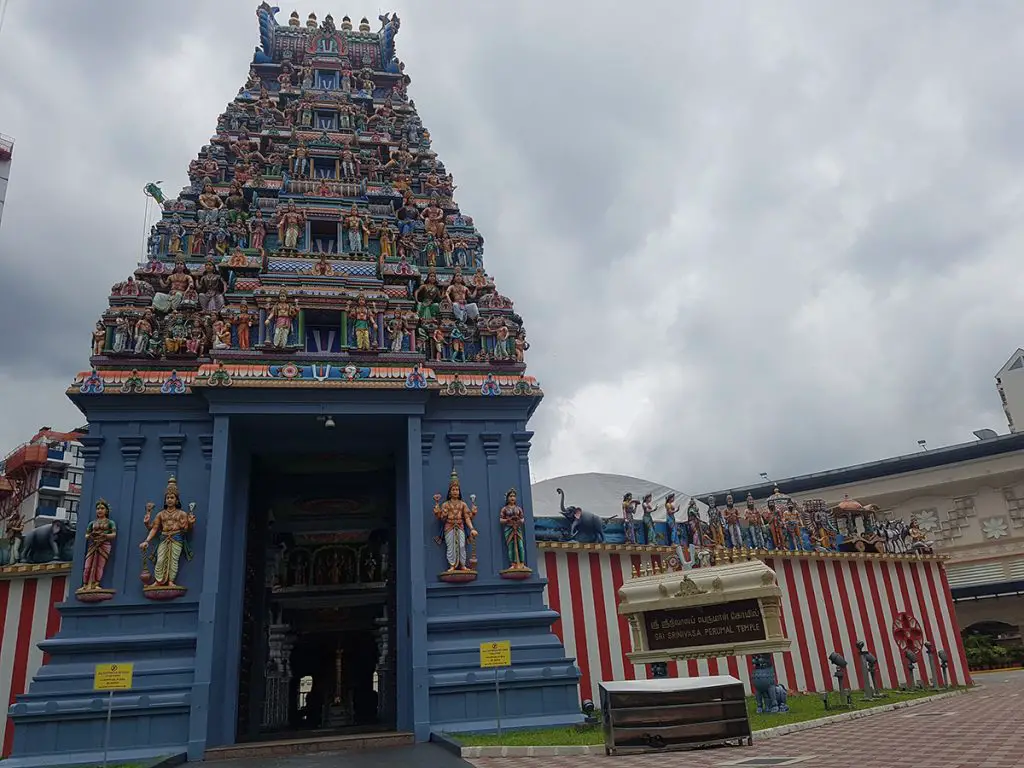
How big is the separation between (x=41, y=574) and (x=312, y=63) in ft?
50.2

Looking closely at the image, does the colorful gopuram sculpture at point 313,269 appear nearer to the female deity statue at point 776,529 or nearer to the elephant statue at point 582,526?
the elephant statue at point 582,526

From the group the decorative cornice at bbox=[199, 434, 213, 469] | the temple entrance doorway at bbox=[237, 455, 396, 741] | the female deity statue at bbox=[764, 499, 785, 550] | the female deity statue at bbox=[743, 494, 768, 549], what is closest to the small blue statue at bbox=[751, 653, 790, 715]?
the female deity statue at bbox=[743, 494, 768, 549]

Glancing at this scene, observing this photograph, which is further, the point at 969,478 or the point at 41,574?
the point at 969,478

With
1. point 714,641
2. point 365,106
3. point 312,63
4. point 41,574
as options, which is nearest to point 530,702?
point 714,641

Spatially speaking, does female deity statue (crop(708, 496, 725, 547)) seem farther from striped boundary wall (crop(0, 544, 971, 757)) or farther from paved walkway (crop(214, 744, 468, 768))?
paved walkway (crop(214, 744, 468, 768))

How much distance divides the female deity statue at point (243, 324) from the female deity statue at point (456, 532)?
4902 millimetres

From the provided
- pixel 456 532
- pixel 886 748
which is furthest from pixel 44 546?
pixel 886 748

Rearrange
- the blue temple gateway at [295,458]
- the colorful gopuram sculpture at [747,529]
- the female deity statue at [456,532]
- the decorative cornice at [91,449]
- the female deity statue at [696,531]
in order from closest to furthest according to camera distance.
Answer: the blue temple gateway at [295,458] → the decorative cornice at [91,449] → the female deity statue at [456,532] → the colorful gopuram sculpture at [747,529] → the female deity statue at [696,531]

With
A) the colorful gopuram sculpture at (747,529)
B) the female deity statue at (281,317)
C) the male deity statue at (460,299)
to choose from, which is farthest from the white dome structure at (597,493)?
the female deity statue at (281,317)

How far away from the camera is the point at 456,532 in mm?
13578

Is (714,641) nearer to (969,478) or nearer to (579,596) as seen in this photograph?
(579,596)

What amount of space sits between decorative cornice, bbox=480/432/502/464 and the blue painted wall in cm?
3

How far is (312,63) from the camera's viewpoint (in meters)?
21.3

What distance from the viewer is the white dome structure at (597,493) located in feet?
80.2
